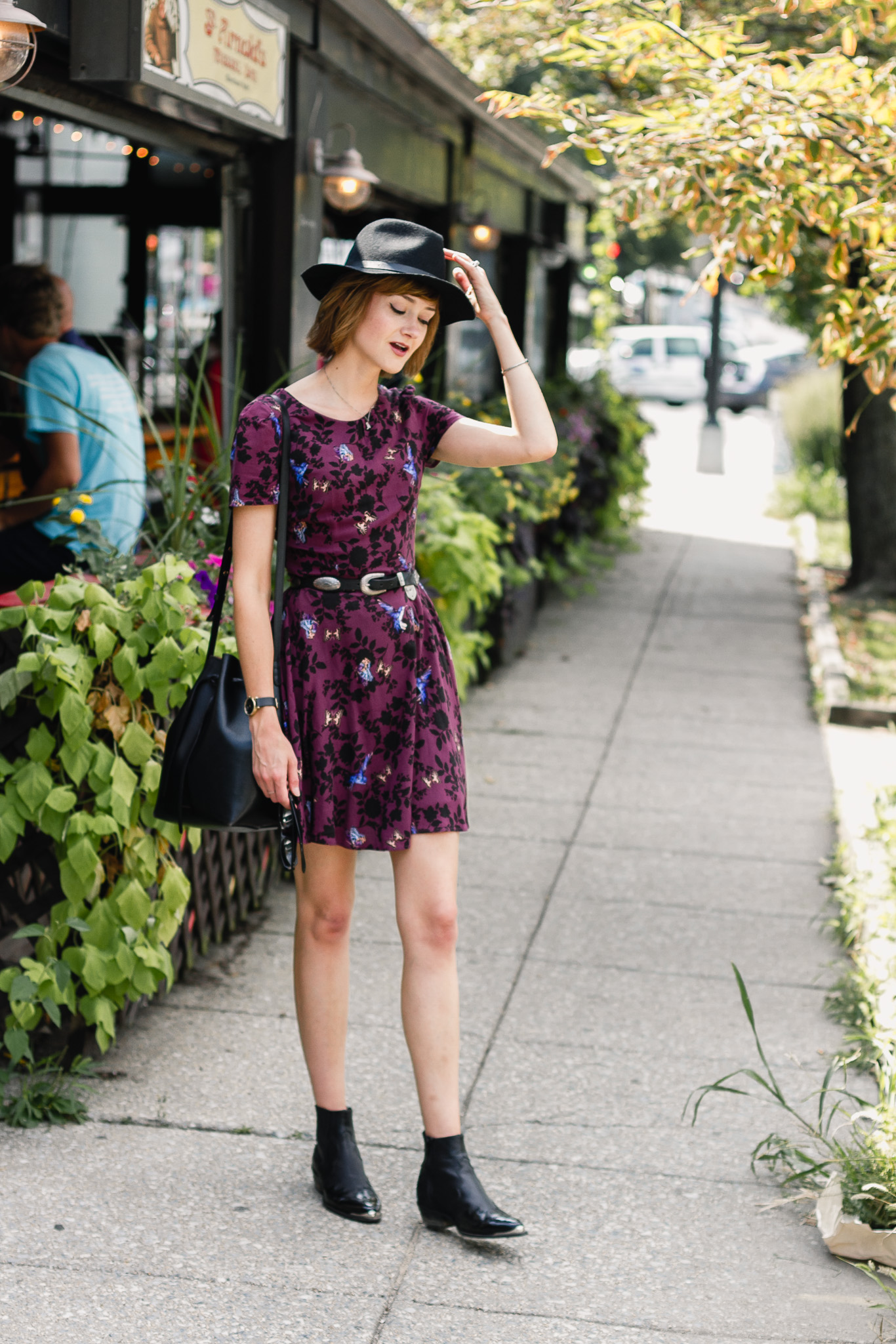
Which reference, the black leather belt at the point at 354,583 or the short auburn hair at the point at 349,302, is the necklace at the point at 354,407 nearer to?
the short auburn hair at the point at 349,302

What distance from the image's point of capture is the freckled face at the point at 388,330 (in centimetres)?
294

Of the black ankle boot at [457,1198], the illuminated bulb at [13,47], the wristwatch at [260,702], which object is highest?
the illuminated bulb at [13,47]

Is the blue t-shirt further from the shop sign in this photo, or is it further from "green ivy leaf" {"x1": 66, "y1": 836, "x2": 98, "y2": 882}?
"green ivy leaf" {"x1": 66, "y1": 836, "x2": 98, "y2": 882}

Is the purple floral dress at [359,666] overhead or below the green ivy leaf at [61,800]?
overhead

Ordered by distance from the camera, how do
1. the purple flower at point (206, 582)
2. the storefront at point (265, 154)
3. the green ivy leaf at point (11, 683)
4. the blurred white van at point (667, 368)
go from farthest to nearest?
the blurred white van at point (667, 368), the storefront at point (265, 154), the purple flower at point (206, 582), the green ivy leaf at point (11, 683)

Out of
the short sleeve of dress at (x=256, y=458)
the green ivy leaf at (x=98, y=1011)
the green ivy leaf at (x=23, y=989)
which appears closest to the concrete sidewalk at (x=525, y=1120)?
the green ivy leaf at (x=98, y=1011)

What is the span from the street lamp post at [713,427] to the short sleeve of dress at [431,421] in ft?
54.7

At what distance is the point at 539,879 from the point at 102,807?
2.20 meters

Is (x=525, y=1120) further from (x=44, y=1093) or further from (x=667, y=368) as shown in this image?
(x=667, y=368)

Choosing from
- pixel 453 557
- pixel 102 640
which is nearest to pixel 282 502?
pixel 102 640

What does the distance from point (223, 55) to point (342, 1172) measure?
364cm

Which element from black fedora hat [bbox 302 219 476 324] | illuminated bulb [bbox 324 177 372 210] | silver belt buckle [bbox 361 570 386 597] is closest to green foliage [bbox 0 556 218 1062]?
silver belt buckle [bbox 361 570 386 597]

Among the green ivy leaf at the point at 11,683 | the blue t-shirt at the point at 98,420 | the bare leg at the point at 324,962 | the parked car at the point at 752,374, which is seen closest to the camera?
the bare leg at the point at 324,962

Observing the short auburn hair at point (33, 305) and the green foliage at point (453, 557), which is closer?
the short auburn hair at point (33, 305)
